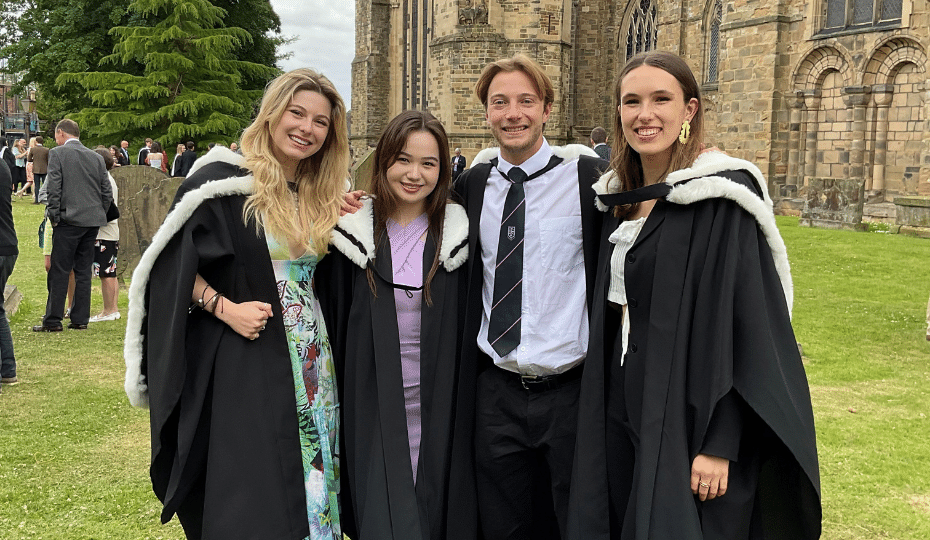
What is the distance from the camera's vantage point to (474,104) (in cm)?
2373

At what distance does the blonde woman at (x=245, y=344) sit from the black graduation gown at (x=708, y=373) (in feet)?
3.84

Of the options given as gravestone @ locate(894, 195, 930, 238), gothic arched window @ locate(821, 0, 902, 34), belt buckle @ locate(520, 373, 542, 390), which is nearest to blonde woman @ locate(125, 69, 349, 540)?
belt buckle @ locate(520, 373, 542, 390)

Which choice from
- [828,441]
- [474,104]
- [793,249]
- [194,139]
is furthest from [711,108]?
[828,441]

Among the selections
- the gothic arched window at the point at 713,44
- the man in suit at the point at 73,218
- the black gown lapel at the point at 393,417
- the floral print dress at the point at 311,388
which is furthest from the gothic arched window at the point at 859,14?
the floral print dress at the point at 311,388

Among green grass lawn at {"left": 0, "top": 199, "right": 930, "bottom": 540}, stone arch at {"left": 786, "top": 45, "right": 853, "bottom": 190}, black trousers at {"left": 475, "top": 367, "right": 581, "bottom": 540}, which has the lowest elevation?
green grass lawn at {"left": 0, "top": 199, "right": 930, "bottom": 540}

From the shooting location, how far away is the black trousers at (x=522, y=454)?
2.93 meters

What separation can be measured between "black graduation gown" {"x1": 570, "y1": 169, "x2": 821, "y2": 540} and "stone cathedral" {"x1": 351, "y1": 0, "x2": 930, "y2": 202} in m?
15.9

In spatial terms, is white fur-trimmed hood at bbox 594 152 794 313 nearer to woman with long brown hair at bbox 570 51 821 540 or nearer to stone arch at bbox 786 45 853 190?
woman with long brown hair at bbox 570 51 821 540

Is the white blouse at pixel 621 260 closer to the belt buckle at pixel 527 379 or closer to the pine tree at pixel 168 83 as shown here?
the belt buckle at pixel 527 379

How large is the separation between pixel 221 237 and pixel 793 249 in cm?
1247

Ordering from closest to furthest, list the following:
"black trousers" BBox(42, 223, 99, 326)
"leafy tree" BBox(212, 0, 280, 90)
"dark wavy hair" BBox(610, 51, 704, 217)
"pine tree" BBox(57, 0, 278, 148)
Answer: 1. "dark wavy hair" BBox(610, 51, 704, 217)
2. "black trousers" BBox(42, 223, 99, 326)
3. "pine tree" BBox(57, 0, 278, 148)
4. "leafy tree" BBox(212, 0, 280, 90)

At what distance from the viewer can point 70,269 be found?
27.5 feet

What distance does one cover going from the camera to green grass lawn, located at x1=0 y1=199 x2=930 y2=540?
4180 mm

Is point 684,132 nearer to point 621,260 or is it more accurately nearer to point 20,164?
point 621,260
